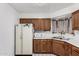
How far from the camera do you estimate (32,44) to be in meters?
6.54

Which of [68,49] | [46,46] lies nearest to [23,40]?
[46,46]

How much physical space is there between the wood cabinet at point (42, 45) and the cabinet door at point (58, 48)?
0.50m

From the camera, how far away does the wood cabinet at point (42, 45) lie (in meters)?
6.85

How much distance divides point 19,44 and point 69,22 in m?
2.68

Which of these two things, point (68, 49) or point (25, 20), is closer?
point (68, 49)

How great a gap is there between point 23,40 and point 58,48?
1.77 m

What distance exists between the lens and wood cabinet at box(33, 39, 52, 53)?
6.85 m

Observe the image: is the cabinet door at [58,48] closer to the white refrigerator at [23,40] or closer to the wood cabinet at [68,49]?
Answer: the wood cabinet at [68,49]

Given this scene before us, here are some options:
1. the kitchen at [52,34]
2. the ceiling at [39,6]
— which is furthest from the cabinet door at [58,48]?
the ceiling at [39,6]

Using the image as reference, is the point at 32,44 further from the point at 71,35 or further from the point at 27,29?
the point at 71,35

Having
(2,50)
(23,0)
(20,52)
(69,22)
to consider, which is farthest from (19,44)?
(23,0)

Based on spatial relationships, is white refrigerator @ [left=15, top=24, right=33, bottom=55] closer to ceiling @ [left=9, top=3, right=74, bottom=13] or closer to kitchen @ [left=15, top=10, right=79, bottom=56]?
kitchen @ [left=15, top=10, right=79, bottom=56]

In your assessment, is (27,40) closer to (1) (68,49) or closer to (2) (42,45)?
(2) (42,45)

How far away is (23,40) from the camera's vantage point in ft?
20.9
